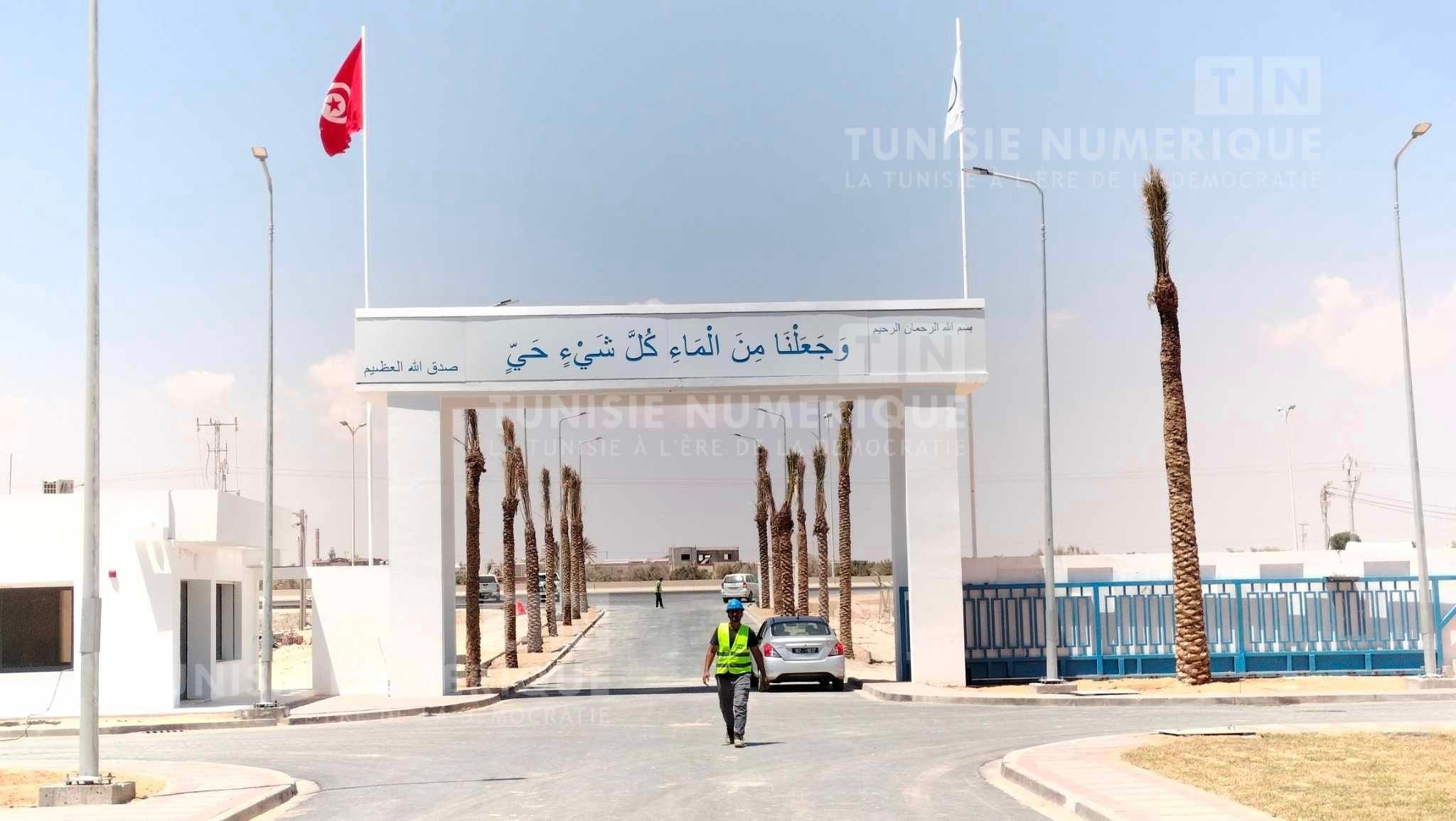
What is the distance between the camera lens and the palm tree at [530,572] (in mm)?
51500

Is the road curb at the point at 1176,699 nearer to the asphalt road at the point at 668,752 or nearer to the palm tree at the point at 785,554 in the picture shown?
the asphalt road at the point at 668,752

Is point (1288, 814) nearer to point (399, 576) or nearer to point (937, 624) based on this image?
point (937, 624)

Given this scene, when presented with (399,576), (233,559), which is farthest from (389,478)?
(233,559)

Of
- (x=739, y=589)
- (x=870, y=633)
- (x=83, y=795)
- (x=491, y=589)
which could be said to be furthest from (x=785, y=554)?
(x=491, y=589)

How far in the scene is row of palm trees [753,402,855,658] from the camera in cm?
4969

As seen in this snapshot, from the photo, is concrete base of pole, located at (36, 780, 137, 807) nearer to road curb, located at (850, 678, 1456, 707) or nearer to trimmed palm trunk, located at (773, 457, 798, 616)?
road curb, located at (850, 678, 1456, 707)

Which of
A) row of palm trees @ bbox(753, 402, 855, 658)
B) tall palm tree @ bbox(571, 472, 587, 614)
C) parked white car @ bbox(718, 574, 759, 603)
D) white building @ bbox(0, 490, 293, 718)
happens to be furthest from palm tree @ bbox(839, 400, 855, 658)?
parked white car @ bbox(718, 574, 759, 603)

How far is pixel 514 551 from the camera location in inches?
1932

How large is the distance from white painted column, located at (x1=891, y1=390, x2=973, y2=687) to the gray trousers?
39.8ft

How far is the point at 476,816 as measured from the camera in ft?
44.0

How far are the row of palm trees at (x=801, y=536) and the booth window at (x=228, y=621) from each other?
1861cm

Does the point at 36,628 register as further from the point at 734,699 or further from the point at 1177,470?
the point at 1177,470

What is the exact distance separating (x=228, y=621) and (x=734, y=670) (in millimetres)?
18423

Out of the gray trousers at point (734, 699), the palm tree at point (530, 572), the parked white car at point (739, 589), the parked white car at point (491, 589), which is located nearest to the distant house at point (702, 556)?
the parked white car at point (491, 589)
